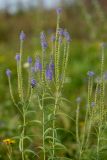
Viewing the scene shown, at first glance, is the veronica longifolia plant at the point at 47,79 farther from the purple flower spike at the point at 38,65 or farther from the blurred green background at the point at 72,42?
the blurred green background at the point at 72,42

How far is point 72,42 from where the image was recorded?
11.8m

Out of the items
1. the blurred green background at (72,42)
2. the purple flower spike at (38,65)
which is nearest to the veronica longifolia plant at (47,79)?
the purple flower spike at (38,65)

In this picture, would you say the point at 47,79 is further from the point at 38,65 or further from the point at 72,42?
the point at 72,42

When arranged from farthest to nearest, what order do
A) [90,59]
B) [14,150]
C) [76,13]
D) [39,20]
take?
[76,13] < [39,20] < [90,59] < [14,150]

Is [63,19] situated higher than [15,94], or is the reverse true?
[63,19]

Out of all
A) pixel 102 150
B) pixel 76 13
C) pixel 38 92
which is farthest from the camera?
A: pixel 76 13

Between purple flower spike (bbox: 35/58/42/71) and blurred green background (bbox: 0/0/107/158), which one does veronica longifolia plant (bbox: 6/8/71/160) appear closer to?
purple flower spike (bbox: 35/58/42/71)

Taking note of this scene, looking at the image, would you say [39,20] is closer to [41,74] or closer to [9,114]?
[9,114]

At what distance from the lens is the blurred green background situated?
6.33 metres

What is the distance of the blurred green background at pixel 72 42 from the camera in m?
6.33

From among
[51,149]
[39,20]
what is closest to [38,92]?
[51,149]

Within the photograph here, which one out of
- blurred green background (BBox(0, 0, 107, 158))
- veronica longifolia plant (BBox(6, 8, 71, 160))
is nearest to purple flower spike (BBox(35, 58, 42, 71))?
veronica longifolia plant (BBox(6, 8, 71, 160))

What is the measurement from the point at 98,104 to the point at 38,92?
0.38 m

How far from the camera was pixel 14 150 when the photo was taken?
394 cm
